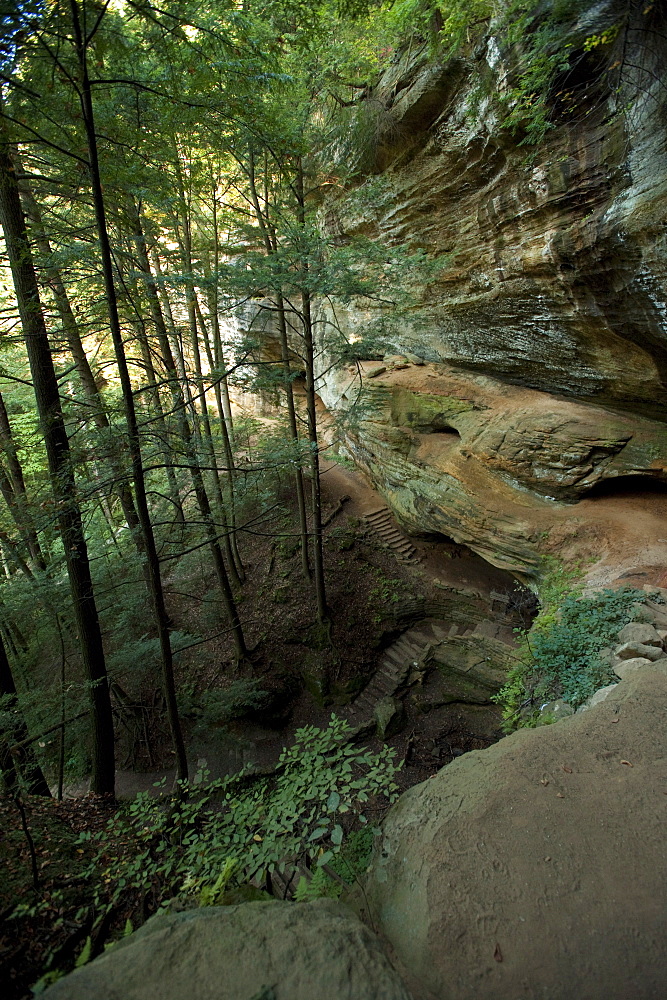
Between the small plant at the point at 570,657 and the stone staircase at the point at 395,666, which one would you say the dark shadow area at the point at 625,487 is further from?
the stone staircase at the point at 395,666

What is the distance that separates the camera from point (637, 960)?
6.44 ft

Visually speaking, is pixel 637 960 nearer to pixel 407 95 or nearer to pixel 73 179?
pixel 73 179

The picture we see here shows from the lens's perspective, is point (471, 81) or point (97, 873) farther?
point (471, 81)

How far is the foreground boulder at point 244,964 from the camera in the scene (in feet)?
4.96

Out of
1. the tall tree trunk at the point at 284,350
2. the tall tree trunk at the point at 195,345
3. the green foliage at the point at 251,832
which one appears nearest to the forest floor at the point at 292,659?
the tall tree trunk at the point at 284,350

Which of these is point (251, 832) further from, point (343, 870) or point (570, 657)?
point (570, 657)

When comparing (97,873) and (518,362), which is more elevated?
(518,362)

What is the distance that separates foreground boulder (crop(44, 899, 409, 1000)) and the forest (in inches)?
26.1

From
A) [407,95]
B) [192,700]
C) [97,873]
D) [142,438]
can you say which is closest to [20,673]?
[192,700]

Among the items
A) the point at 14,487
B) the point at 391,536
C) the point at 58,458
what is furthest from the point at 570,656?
the point at 14,487

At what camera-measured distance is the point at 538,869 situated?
7.83ft

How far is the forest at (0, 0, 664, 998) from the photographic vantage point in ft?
11.4

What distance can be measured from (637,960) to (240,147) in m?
10.2

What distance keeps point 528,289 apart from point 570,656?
21.9 ft
